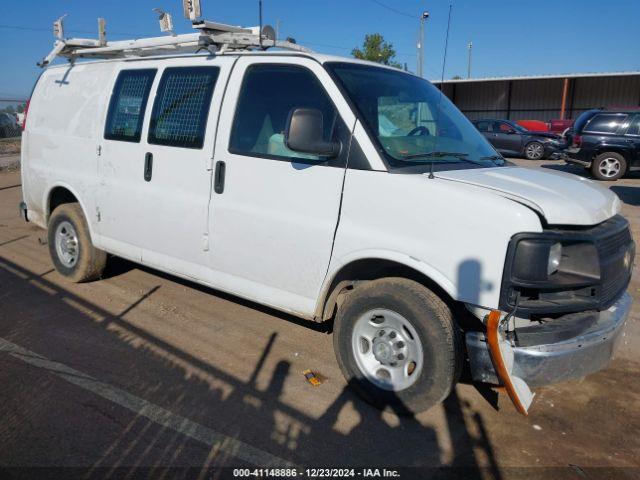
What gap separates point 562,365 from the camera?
3.01 meters

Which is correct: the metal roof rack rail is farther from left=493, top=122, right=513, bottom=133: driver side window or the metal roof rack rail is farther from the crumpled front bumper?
left=493, top=122, right=513, bottom=133: driver side window

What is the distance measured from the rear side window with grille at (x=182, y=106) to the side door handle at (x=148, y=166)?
13 cm

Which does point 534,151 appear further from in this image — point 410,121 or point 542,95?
point 410,121

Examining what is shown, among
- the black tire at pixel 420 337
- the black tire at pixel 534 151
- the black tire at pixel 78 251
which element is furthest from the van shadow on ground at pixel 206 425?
the black tire at pixel 534 151

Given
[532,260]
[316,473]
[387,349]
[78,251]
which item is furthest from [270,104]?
[78,251]

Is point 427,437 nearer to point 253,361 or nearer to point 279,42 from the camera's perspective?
point 253,361

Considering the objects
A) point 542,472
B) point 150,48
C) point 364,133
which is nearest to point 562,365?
point 542,472

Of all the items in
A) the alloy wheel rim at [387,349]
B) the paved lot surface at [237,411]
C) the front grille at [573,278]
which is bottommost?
the paved lot surface at [237,411]

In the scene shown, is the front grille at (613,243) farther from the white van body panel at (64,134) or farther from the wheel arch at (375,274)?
the white van body panel at (64,134)

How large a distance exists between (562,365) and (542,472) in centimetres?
59

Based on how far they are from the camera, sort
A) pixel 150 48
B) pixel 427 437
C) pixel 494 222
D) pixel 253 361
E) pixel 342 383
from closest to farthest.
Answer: pixel 494 222 → pixel 427 437 → pixel 342 383 → pixel 253 361 → pixel 150 48

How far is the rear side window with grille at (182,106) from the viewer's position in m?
4.21

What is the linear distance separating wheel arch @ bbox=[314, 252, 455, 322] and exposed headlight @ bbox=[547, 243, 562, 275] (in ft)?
1.75

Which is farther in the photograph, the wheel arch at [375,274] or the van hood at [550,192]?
the wheel arch at [375,274]
